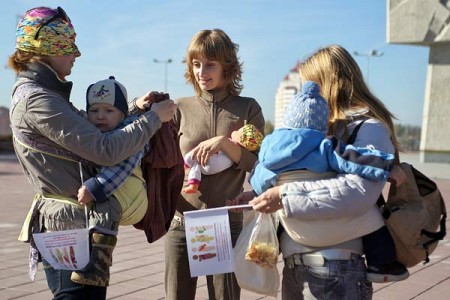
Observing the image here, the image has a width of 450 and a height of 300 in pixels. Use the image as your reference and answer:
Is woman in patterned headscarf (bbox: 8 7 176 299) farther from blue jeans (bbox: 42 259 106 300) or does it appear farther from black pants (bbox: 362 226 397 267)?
black pants (bbox: 362 226 397 267)

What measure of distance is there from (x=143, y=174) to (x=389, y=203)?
118cm

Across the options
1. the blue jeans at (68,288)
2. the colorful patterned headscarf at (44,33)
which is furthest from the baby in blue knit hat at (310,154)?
the colorful patterned headscarf at (44,33)

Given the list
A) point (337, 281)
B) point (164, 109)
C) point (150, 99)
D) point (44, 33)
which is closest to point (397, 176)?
point (337, 281)

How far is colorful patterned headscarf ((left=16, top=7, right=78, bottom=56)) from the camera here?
2.71m

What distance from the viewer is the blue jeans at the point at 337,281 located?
8.23 ft

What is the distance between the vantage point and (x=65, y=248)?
2611 mm

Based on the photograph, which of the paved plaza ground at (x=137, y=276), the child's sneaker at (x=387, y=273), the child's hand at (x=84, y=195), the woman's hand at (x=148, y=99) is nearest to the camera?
the child's sneaker at (x=387, y=273)

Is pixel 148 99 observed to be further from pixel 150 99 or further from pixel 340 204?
pixel 340 204

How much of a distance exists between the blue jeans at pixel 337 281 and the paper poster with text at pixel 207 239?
13.5 inches

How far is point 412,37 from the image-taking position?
746 inches

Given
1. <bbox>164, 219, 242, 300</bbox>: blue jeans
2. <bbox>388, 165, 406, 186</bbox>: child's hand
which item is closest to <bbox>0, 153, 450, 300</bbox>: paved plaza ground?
<bbox>164, 219, 242, 300</bbox>: blue jeans

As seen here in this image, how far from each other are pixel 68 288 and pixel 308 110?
1215 mm

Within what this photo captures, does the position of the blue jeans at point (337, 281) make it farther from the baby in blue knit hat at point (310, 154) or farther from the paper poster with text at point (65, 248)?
the paper poster with text at point (65, 248)

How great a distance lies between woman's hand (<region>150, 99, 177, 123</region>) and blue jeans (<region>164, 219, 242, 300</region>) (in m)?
0.80
